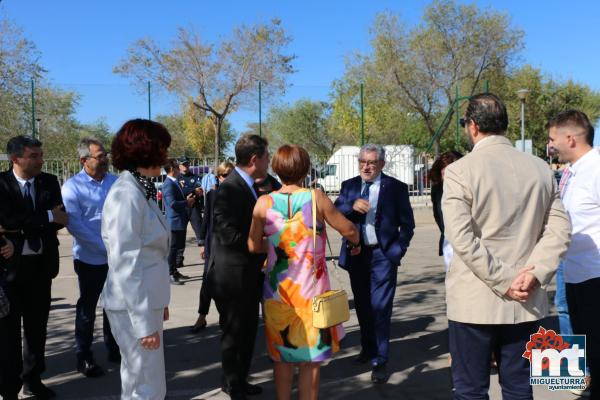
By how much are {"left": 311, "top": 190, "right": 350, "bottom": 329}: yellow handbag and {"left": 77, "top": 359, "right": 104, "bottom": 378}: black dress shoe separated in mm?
2252

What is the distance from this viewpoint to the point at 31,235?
4.09 m

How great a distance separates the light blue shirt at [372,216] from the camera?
478 centimetres

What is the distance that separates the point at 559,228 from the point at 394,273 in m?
2.13

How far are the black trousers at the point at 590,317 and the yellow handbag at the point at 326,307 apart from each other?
4.78ft

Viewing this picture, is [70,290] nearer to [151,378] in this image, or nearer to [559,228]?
[151,378]

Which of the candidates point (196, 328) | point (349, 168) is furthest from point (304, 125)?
point (196, 328)

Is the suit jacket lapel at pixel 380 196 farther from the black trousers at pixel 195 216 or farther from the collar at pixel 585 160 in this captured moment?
the black trousers at pixel 195 216

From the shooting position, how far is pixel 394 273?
481cm

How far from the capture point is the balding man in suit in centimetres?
269

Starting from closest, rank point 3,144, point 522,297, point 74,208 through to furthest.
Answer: point 522,297
point 74,208
point 3,144

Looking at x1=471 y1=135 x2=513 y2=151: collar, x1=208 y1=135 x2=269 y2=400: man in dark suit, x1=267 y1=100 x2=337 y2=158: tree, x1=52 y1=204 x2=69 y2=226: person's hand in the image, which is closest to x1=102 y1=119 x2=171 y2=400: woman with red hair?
x1=208 y1=135 x2=269 y2=400: man in dark suit

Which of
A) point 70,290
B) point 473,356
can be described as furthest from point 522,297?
point 70,290

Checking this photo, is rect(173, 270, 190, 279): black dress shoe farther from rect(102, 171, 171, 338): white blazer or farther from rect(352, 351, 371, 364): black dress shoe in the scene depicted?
rect(102, 171, 171, 338): white blazer

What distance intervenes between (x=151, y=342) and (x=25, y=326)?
1.93 metres
